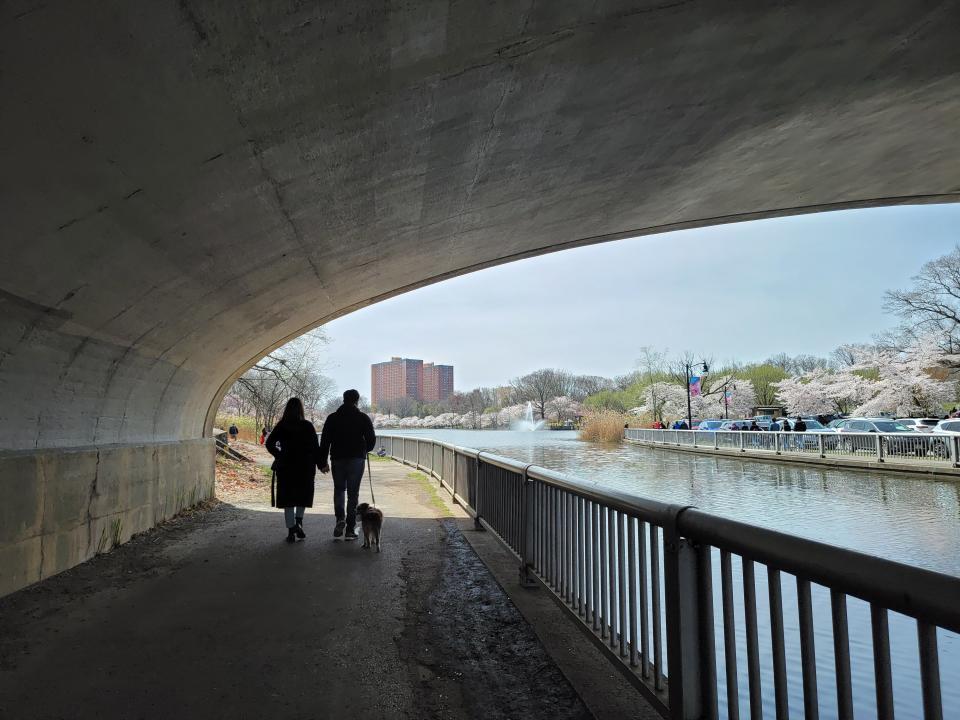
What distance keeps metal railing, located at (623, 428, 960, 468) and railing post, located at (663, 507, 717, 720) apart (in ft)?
76.1

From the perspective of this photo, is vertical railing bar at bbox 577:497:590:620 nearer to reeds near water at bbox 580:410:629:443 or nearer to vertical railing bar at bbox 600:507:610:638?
vertical railing bar at bbox 600:507:610:638

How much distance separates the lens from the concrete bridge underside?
11.0 ft

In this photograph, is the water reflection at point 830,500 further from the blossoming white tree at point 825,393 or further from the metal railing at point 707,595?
the blossoming white tree at point 825,393

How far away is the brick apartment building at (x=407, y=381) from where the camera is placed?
408 feet

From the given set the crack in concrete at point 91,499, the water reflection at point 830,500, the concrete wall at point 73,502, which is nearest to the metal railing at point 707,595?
the water reflection at point 830,500

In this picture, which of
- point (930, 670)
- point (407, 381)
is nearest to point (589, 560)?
point (930, 670)

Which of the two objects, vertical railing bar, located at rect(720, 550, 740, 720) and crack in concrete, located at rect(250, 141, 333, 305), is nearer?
vertical railing bar, located at rect(720, 550, 740, 720)

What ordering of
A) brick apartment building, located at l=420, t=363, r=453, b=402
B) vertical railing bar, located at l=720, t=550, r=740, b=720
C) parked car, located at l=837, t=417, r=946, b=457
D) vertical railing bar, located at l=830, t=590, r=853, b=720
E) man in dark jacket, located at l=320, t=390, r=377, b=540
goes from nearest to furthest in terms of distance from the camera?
vertical railing bar, located at l=830, t=590, r=853, b=720, vertical railing bar, located at l=720, t=550, r=740, b=720, man in dark jacket, located at l=320, t=390, r=377, b=540, parked car, located at l=837, t=417, r=946, b=457, brick apartment building, located at l=420, t=363, r=453, b=402

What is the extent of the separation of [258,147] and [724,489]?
16.7m

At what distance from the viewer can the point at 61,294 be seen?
484 cm

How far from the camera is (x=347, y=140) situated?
4.68 m

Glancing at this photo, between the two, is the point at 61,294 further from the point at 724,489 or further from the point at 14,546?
the point at 724,489

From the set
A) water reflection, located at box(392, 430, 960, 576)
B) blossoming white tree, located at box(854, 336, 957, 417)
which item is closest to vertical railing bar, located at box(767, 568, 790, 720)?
water reflection, located at box(392, 430, 960, 576)

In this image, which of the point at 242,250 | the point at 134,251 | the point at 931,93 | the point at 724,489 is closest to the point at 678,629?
the point at 134,251
